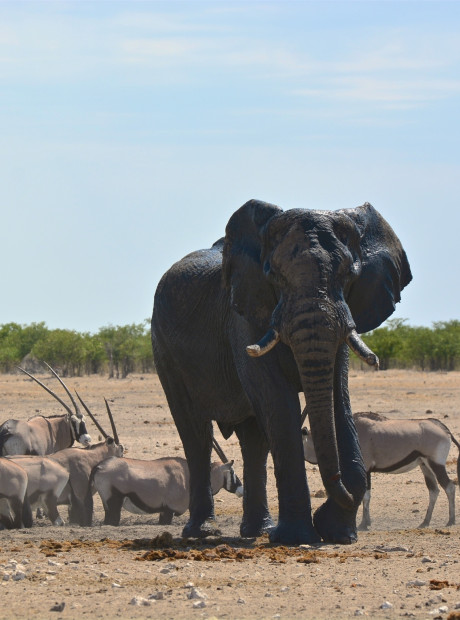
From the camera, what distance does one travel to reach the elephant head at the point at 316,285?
9.95m

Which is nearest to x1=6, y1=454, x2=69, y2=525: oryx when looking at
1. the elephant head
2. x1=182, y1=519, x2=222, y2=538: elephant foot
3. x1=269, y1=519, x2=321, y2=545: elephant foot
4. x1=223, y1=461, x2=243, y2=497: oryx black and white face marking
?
x1=223, y1=461, x2=243, y2=497: oryx black and white face marking

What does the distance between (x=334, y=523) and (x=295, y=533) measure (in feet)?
1.10

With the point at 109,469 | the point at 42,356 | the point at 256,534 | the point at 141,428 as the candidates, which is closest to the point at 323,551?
the point at 256,534

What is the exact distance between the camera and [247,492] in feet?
41.5

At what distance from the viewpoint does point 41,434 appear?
18.7m

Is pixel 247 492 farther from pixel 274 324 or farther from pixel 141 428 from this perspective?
pixel 141 428

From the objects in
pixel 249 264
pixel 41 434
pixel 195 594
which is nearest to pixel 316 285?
pixel 249 264

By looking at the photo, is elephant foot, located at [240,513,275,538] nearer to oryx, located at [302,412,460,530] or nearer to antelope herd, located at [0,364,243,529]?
antelope herd, located at [0,364,243,529]

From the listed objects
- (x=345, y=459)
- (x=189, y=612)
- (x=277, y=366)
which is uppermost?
(x=277, y=366)

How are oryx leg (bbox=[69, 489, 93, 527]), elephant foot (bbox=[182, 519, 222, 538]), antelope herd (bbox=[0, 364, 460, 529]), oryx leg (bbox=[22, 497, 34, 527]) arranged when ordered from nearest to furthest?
elephant foot (bbox=[182, 519, 222, 538]) < oryx leg (bbox=[22, 497, 34, 527]) < antelope herd (bbox=[0, 364, 460, 529]) < oryx leg (bbox=[69, 489, 93, 527])

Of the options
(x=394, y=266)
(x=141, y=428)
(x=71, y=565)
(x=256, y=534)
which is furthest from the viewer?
(x=141, y=428)

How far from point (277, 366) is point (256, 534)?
2421 millimetres

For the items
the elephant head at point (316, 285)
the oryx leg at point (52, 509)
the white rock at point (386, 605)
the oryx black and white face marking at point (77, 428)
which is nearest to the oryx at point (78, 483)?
the oryx leg at point (52, 509)

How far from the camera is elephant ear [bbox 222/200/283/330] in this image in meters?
10.8
